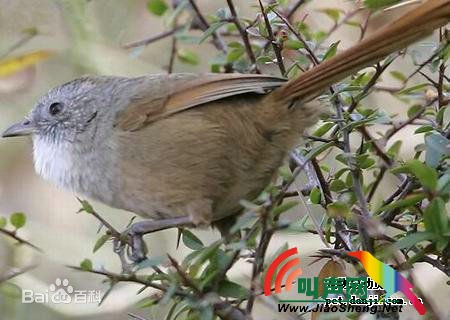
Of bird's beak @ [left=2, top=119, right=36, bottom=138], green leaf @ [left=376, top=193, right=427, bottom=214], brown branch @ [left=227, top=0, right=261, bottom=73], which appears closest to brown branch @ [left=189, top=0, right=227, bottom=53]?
brown branch @ [left=227, top=0, right=261, bottom=73]

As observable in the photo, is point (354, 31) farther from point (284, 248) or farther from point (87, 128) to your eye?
point (284, 248)

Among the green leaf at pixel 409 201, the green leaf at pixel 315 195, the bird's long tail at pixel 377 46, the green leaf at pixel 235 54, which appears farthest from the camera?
the green leaf at pixel 235 54

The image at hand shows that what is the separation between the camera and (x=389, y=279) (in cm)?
222

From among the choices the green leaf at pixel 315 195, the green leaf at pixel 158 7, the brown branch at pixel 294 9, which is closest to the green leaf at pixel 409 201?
the green leaf at pixel 315 195

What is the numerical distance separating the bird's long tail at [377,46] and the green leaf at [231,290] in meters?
0.82

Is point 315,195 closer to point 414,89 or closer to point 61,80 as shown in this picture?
point 414,89

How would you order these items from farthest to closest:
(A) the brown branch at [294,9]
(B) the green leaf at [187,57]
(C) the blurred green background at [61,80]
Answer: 1. (C) the blurred green background at [61,80]
2. (B) the green leaf at [187,57]
3. (A) the brown branch at [294,9]

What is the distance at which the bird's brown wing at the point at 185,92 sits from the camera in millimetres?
3035

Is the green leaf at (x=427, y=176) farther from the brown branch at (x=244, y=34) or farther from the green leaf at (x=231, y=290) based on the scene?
the brown branch at (x=244, y=34)

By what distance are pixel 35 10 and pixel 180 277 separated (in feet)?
9.01

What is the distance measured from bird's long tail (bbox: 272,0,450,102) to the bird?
2.31ft

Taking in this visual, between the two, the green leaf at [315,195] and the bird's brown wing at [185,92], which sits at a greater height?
the bird's brown wing at [185,92]

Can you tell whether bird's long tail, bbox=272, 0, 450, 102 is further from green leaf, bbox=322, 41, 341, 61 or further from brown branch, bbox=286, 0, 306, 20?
brown branch, bbox=286, 0, 306, 20

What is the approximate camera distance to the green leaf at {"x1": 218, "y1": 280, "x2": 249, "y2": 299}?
232cm
